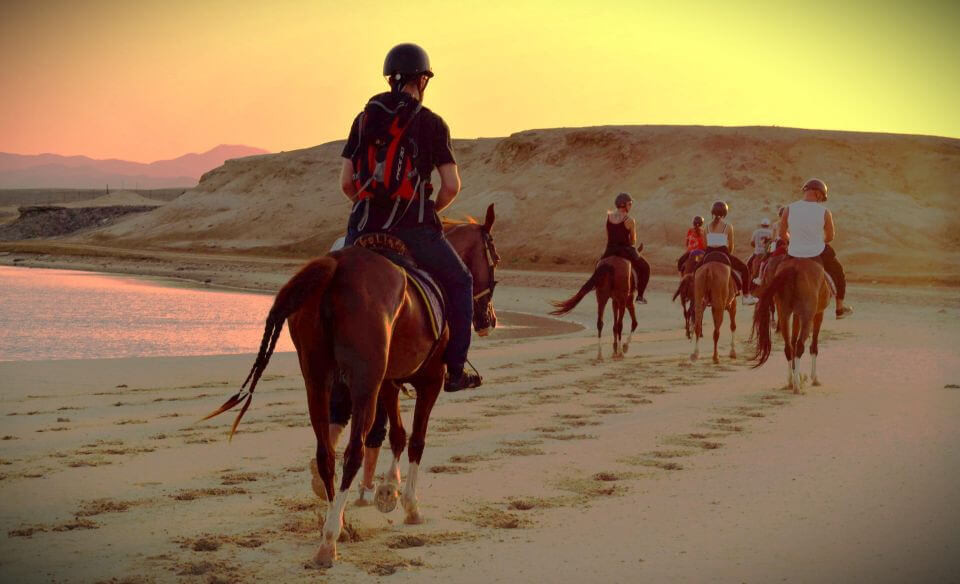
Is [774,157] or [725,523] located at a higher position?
[774,157]

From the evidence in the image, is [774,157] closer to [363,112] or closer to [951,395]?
[951,395]

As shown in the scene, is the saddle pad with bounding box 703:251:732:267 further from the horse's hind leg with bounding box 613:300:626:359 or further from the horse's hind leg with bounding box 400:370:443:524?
the horse's hind leg with bounding box 400:370:443:524

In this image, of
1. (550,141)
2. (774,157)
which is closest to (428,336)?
(774,157)

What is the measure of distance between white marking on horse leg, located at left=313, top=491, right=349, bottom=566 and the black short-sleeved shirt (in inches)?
67.4

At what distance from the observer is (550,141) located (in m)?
84.4

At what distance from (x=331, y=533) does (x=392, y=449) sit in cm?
142

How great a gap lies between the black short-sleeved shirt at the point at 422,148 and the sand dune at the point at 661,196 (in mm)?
37517

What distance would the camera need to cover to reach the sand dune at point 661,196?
56906 mm

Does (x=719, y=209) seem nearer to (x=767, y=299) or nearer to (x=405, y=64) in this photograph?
(x=767, y=299)

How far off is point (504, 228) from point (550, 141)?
18.0 meters

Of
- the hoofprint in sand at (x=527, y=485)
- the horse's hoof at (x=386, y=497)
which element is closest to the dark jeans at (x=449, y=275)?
the horse's hoof at (x=386, y=497)

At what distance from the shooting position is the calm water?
19.3 meters

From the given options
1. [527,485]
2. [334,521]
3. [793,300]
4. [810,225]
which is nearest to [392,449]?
[527,485]

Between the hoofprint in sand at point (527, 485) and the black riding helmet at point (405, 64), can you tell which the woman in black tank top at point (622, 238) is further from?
the black riding helmet at point (405, 64)
